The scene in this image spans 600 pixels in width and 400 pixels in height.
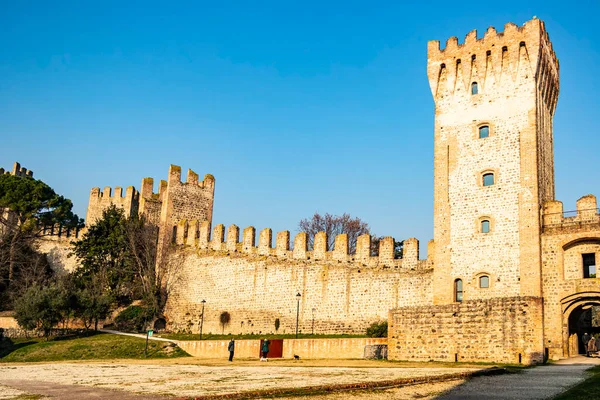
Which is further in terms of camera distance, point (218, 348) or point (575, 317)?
point (218, 348)

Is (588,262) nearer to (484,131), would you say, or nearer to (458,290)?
(458,290)

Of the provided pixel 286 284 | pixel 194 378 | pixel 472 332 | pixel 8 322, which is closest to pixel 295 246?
pixel 286 284

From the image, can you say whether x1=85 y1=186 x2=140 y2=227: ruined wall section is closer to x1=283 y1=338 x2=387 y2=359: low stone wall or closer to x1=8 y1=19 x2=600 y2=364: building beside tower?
x1=8 y1=19 x2=600 y2=364: building beside tower

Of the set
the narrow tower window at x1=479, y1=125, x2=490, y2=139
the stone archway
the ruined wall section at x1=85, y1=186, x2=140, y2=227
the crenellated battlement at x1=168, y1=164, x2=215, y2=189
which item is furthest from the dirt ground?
the ruined wall section at x1=85, y1=186, x2=140, y2=227

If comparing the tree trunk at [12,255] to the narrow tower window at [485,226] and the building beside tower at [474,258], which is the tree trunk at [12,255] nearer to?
the building beside tower at [474,258]

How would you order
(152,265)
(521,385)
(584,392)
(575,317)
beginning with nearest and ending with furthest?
1. (584,392)
2. (521,385)
3. (575,317)
4. (152,265)

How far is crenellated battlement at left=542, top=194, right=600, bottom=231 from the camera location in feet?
81.1

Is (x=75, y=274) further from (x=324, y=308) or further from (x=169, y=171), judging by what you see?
(x=324, y=308)

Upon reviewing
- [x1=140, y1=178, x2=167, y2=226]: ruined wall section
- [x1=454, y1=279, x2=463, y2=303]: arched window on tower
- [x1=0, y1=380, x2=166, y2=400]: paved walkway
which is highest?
[x1=140, y1=178, x2=167, y2=226]: ruined wall section

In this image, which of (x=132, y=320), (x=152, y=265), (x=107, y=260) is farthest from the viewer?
(x=107, y=260)

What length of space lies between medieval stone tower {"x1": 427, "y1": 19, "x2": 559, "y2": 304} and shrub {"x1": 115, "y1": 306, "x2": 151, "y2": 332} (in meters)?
16.4

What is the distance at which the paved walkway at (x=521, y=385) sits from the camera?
11887 mm

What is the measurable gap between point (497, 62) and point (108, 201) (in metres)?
28.5

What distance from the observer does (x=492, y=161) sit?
2734 centimetres
